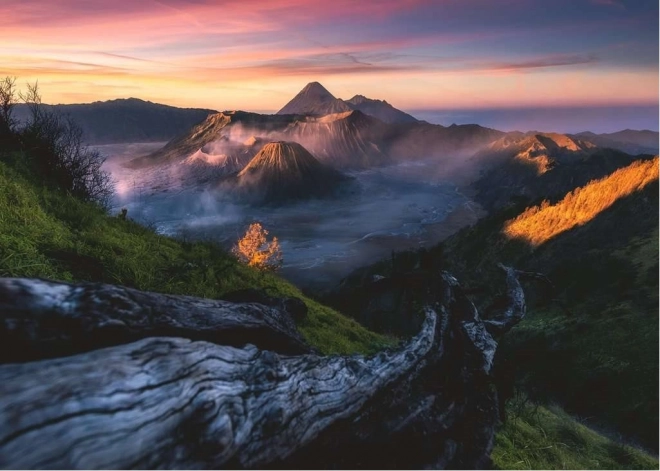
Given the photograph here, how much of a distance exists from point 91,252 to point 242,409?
511cm

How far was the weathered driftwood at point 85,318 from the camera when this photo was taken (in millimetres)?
2582

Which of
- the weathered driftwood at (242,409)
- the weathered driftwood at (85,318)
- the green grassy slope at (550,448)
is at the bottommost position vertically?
the green grassy slope at (550,448)

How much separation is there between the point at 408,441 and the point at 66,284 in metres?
2.60

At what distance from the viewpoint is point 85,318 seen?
109 inches

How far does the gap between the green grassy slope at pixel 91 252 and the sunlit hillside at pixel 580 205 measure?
281ft

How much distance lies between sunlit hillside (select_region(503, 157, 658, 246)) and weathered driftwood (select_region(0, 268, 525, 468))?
3536 inches

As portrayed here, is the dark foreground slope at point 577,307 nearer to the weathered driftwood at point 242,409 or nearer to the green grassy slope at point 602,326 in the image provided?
the green grassy slope at point 602,326

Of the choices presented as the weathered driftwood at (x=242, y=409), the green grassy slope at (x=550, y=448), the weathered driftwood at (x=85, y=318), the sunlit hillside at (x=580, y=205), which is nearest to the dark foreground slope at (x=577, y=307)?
the green grassy slope at (x=550, y=448)

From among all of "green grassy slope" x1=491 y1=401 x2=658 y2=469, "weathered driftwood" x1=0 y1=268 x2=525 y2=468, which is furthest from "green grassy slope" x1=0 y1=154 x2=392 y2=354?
"green grassy slope" x1=491 y1=401 x2=658 y2=469

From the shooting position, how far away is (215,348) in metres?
3.12

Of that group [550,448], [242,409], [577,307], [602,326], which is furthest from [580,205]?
[242,409]

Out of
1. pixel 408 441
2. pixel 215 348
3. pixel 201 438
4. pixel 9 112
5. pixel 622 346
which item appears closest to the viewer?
pixel 201 438

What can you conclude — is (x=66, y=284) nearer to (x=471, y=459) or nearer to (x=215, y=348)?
(x=215, y=348)

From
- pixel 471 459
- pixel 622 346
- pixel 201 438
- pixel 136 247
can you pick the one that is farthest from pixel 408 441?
pixel 622 346
